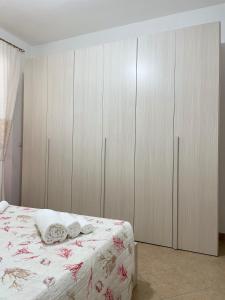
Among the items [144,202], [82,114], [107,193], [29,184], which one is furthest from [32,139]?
[144,202]

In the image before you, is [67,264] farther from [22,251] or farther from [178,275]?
[178,275]

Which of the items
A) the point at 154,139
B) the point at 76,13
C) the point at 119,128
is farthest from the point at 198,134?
the point at 76,13

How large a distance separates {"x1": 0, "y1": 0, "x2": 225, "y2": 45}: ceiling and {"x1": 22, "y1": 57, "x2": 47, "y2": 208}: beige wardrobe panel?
46 cm

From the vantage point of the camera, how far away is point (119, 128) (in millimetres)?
2832

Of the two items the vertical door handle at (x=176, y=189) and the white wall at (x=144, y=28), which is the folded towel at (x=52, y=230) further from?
the white wall at (x=144, y=28)

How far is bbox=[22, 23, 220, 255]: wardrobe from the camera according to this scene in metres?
2.44

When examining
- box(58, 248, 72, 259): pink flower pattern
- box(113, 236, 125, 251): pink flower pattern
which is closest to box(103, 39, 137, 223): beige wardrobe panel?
box(113, 236, 125, 251): pink flower pattern

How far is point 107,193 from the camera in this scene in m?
2.92

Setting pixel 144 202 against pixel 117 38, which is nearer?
pixel 144 202

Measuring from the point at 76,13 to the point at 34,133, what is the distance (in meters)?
1.62

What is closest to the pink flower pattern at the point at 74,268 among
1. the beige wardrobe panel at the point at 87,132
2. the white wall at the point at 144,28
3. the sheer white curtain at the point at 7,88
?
the beige wardrobe panel at the point at 87,132

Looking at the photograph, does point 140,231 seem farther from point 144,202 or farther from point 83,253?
point 83,253

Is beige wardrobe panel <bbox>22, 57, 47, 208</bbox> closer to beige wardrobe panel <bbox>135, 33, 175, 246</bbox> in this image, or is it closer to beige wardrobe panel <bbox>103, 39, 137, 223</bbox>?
beige wardrobe panel <bbox>103, 39, 137, 223</bbox>

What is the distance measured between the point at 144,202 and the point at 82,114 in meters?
1.30
